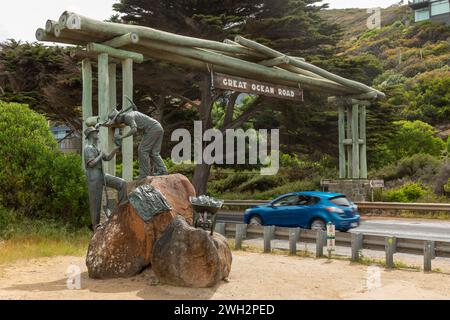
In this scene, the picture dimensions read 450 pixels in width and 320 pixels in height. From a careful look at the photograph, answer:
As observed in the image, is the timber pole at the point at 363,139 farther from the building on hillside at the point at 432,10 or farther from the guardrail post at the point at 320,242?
the building on hillside at the point at 432,10

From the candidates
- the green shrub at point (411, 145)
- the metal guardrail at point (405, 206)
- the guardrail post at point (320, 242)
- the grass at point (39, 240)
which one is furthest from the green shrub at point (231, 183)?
the guardrail post at point (320, 242)

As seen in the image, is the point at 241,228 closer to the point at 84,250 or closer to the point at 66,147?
the point at 84,250

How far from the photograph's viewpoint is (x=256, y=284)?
29.0 ft

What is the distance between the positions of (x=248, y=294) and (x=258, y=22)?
15784 mm

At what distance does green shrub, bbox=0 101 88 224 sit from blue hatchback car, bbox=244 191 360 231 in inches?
227

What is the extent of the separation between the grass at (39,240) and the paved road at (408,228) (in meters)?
8.67

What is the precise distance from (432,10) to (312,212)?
74736 mm

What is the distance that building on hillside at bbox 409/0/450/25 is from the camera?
77375mm

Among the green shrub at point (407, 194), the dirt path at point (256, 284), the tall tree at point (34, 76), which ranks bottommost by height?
the dirt path at point (256, 284)

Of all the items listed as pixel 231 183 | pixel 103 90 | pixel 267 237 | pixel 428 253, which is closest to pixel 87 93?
pixel 103 90

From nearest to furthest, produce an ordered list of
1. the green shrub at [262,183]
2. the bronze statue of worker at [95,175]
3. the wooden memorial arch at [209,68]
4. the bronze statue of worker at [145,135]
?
the bronze statue of worker at [95,175]
the bronze statue of worker at [145,135]
the wooden memorial arch at [209,68]
the green shrub at [262,183]

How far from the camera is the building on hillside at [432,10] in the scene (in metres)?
77.4

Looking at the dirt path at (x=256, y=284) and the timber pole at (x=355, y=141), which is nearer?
the dirt path at (x=256, y=284)

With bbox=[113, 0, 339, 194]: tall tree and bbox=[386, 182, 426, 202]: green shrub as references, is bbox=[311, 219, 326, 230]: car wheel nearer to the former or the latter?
bbox=[113, 0, 339, 194]: tall tree
